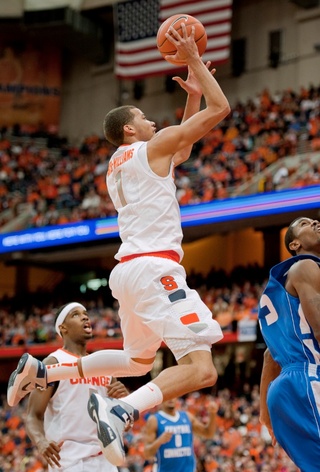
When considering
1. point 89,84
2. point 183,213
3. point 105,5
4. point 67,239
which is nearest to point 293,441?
point 183,213

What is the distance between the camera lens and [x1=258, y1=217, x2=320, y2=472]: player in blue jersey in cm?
535

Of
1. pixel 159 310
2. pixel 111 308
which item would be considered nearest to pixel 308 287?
pixel 159 310

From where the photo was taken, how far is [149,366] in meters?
6.07

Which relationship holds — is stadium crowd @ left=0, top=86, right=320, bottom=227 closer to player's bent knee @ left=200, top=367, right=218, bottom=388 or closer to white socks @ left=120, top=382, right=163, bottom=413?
player's bent knee @ left=200, top=367, right=218, bottom=388

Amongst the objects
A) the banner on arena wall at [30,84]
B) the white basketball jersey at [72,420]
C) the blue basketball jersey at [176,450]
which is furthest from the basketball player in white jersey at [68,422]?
the banner on arena wall at [30,84]

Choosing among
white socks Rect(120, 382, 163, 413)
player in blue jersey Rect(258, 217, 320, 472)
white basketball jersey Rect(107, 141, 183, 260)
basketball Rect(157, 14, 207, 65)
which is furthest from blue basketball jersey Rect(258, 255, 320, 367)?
basketball Rect(157, 14, 207, 65)

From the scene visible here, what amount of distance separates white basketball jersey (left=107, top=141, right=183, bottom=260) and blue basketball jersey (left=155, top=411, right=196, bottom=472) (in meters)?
5.00

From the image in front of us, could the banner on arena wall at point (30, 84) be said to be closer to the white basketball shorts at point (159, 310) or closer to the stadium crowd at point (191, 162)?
the stadium crowd at point (191, 162)

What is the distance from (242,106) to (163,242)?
23.2 metres

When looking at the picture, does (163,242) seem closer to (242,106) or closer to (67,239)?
(67,239)

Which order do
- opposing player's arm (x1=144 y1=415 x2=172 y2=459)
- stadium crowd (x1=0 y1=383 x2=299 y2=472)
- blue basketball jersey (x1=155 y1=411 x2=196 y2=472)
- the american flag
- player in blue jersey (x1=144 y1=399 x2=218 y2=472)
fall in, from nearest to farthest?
opposing player's arm (x1=144 y1=415 x2=172 y2=459) → player in blue jersey (x1=144 y1=399 x2=218 y2=472) → blue basketball jersey (x1=155 y1=411 x2=196 y2=472) → stadium crowd (x1=0 y1=383 x2=299 y2=472) → the american flag

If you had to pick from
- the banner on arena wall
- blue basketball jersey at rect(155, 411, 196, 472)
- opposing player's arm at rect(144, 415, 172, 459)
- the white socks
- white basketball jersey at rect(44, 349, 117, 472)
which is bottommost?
the banner on arena wall

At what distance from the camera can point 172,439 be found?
10.5 meters

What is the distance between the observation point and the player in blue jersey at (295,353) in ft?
17.6
